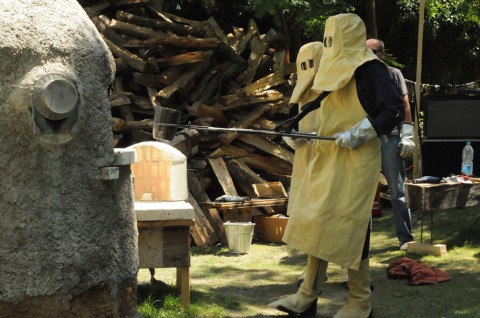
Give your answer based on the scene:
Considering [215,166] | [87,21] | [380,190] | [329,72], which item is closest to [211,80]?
[215,166]

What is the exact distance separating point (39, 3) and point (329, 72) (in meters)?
2.44

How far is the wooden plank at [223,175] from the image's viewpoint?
10.9 metres

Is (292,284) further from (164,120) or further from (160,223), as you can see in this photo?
(164,120)

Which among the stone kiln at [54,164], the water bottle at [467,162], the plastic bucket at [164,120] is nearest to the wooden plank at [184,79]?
the water bottle at [467,162]

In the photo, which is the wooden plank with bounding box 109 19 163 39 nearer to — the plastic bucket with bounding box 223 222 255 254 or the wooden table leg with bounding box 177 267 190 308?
the plastic bucket with bounding box 223 222 255 254

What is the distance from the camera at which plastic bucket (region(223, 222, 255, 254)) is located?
977cm

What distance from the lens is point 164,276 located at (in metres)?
8.33

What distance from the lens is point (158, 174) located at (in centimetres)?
696

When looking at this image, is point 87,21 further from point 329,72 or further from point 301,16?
point 301,16

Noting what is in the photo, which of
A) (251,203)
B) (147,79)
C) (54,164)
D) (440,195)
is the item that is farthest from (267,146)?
(54,164)

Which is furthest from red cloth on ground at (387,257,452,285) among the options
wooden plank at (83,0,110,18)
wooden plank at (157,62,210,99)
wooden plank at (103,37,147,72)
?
wooden plank at (83,0,110,18)

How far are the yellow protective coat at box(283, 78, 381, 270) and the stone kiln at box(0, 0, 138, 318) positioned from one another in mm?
1884

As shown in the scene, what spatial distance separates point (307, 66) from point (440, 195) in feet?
8.53

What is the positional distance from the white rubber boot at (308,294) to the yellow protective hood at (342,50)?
4.32 feet
